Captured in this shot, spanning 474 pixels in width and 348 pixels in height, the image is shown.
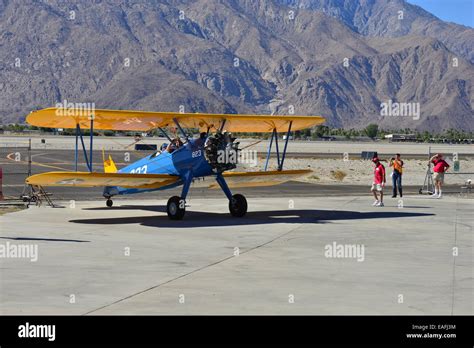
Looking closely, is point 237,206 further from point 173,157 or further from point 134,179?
point 134,179

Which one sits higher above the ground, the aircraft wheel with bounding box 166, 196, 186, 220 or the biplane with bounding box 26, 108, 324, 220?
the biplane with bounding box 26, 108, 324, 220

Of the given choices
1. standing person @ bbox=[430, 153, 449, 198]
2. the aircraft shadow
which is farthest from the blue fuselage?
standing person @ bbox=[430, 153, 449, 198]

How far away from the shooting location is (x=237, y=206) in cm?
2369

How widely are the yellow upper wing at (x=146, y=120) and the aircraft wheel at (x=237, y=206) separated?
2.16 meters

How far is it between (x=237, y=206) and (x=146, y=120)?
353 cm

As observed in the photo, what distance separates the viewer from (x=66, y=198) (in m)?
29.2

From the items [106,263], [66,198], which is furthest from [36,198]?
[106,263]

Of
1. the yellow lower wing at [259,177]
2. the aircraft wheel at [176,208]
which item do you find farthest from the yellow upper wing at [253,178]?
the aircraft wheel at [176,208]

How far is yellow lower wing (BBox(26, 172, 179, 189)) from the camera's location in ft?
68.5

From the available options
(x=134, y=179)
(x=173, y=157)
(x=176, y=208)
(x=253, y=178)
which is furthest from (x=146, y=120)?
(x=253, y=178)

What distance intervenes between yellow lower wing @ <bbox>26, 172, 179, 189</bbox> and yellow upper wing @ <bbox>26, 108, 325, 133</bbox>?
1.65 metres

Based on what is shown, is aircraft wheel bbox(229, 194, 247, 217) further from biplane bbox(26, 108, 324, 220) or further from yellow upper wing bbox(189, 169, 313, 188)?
yellow upper wing bbox(189, 169, 313, 188)
